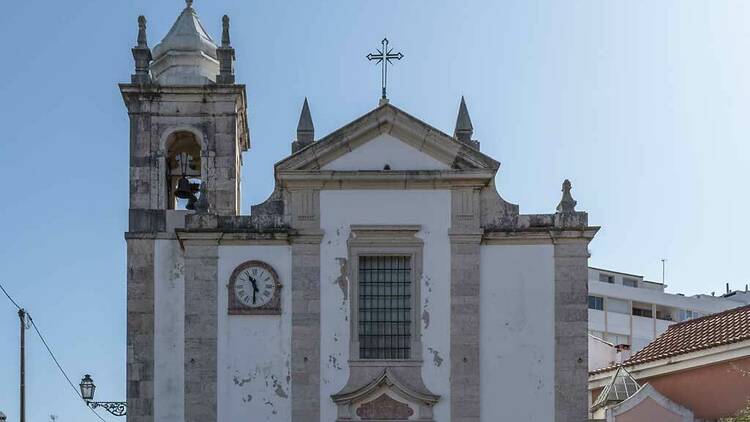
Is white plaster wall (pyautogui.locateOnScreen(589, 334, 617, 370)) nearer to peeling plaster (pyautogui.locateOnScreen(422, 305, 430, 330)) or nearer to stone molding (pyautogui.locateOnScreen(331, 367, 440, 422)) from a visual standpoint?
peeling plaster (pyautogui.locateOnScreen(422, 305, 430, 330))

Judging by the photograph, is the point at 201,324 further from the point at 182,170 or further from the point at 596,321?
the point at 596,321

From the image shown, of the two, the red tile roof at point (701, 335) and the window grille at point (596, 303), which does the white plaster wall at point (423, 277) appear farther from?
the window grille at point (596, 303)

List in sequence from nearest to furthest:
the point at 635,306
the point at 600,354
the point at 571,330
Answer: the point at 571,330 → the point at 600,354 → the point at 635,306

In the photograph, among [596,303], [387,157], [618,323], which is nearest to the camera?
[387,157]

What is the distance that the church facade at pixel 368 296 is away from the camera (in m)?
25.9

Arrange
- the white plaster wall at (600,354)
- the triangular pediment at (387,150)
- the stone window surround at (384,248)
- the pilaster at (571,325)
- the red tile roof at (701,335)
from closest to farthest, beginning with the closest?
the pilaster at (571,325) → the stone window surround at (384,248) → the triangular pediment at (387,150) → the red tile roof at (701,335) → the white plaster wall at (600,354)

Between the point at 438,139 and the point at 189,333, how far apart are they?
619cm

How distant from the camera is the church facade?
25.9m

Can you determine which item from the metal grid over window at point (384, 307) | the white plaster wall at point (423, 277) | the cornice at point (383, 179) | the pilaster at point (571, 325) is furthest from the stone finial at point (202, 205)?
the pilaster at point (571, 325)

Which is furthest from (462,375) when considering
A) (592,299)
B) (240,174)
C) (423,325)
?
(592,299)

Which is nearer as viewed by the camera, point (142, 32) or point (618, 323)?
point (142, 32)

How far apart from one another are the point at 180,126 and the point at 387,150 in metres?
4.47

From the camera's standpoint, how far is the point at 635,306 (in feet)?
212

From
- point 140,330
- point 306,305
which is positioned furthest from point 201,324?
point 306,305
